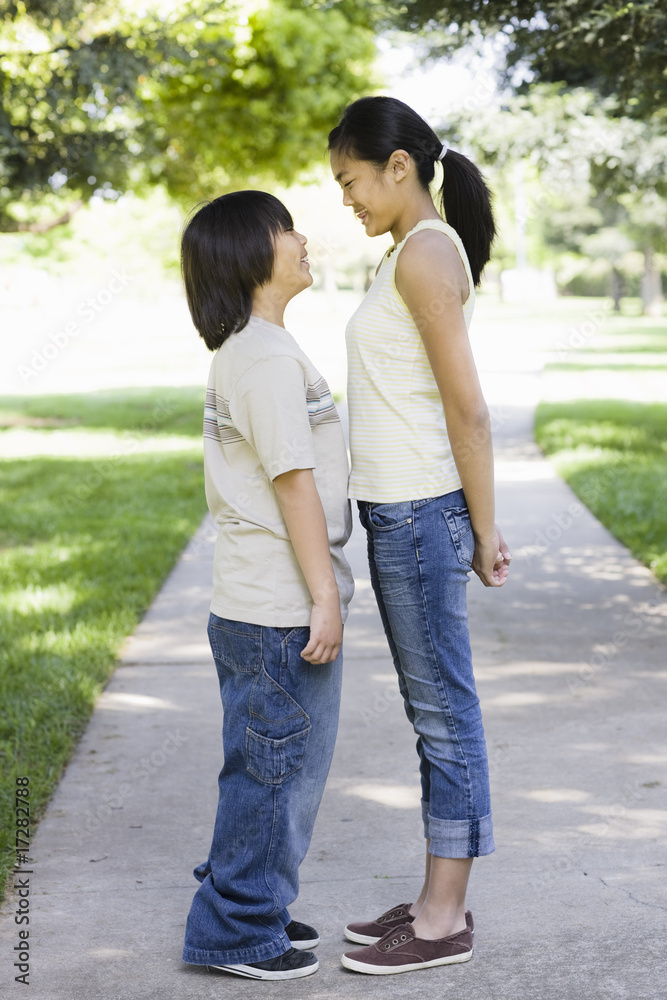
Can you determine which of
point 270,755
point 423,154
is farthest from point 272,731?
point 423,154

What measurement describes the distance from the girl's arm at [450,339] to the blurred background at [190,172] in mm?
641

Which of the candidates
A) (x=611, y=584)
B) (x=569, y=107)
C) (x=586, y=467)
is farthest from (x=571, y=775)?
(x=569, y=107)

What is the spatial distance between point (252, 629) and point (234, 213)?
2.97ft

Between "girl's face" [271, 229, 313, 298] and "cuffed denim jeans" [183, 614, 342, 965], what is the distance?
0.76m

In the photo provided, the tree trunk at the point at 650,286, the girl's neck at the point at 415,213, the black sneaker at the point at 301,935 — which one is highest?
the tree trunk at the point at 650,286

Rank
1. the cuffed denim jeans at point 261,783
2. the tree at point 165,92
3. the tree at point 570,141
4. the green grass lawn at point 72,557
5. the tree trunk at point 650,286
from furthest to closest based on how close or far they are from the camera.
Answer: the tree trunk at point 650,286
the tree at point 570,141
the tree at point 165,92
the green grass lawn at point 72,557
the cuffed denim jeans at point 261,783

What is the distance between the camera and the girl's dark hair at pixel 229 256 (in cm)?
234

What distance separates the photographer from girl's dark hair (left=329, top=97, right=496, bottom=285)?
2324 mm

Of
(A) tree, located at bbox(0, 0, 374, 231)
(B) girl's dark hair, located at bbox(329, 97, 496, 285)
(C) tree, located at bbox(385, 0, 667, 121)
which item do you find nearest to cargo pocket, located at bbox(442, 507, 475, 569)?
(B) girl's dark hair, located at bbox(329, 97, 496, 285)

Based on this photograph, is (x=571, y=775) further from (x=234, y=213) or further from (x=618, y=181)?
(x=618, y=181)

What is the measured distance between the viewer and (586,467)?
9336 millimetres

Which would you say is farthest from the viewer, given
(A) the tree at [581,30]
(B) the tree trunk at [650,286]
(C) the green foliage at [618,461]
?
→ (B) the tree trunk at [650,286]

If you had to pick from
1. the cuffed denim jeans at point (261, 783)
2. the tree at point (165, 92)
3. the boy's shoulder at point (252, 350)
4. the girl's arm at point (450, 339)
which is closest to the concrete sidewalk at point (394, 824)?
the cuffed denim jeans at point (261, 783)

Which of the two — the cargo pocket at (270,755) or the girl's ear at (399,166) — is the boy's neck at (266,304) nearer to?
the girl's ear at (399,166)
